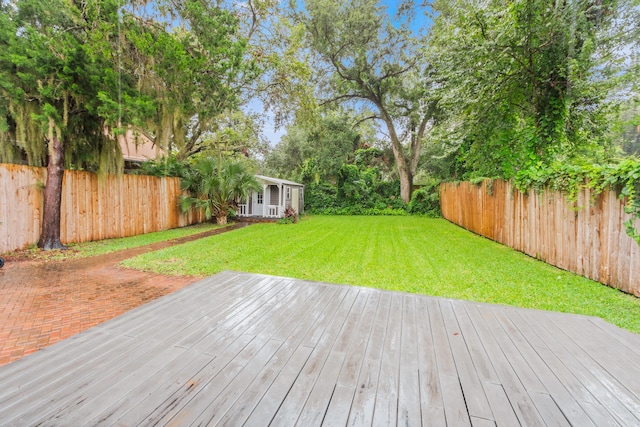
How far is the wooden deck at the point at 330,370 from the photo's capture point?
4.66 ft

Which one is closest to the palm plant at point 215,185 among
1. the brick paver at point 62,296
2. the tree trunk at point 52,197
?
the tree trunk at point 52,197

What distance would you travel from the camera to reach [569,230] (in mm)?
4430

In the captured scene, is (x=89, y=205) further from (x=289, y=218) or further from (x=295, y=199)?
(x=295, y=199)

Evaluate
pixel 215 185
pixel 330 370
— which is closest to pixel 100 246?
pixel 215 185

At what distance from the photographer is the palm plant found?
9.81 meters

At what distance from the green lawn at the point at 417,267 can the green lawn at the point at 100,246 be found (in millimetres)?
1160

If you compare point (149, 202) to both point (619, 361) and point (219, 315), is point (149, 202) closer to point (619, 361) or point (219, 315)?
point (219, 315)

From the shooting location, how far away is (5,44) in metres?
4.82

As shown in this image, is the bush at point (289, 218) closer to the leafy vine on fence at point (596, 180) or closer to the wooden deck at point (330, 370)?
the leafy vine on fence at point (596, 180)

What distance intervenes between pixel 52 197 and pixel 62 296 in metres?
3.59

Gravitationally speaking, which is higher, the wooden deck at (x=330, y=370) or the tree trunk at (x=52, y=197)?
the tree trunk at (x=52, y=197)

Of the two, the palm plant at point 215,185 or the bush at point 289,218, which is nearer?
the palm plant at point 215,185

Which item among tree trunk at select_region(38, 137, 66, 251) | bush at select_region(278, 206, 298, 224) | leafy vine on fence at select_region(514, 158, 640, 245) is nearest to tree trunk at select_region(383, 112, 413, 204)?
bush at select_region(278, 206, 298, 224)

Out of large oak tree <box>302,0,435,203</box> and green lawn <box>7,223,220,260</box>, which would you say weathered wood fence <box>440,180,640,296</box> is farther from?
green lawn <box>7,223,220,260</box>
